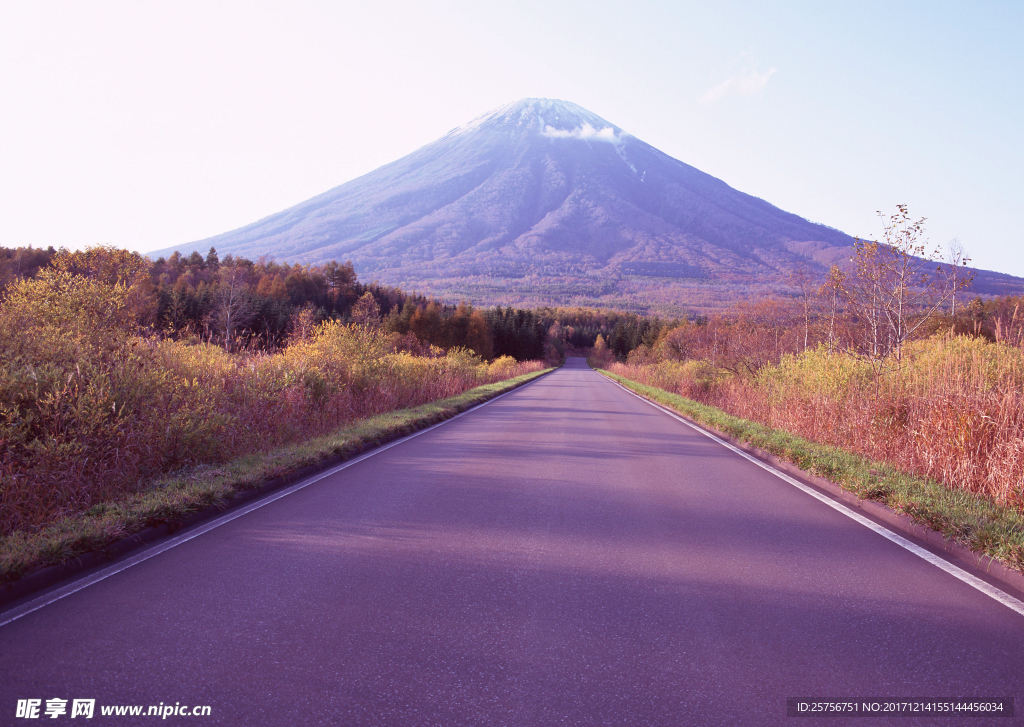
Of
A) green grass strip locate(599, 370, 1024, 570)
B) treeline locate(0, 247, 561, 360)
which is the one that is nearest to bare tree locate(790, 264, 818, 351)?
green grass strip locate(599, 370, 1024, 570)

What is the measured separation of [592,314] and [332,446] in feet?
554

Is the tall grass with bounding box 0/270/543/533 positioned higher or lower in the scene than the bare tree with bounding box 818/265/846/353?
lower

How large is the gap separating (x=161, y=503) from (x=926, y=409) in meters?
9.25

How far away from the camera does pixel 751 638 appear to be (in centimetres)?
340

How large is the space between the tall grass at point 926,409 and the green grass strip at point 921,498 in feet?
1.24

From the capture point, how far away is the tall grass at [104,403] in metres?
5.80

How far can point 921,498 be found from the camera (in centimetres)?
604

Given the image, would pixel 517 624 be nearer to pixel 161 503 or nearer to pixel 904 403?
pixel 161 503

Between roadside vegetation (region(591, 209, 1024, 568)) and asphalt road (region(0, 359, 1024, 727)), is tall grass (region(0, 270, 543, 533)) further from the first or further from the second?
roadside vegetation (region(591, 209, 1024, 568))

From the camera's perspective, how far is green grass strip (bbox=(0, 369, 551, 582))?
431cm

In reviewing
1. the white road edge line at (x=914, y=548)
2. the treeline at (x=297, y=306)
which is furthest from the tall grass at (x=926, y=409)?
the treeline at (x=297, y=306)

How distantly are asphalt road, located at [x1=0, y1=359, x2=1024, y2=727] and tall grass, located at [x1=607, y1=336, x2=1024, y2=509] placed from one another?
2.01 m

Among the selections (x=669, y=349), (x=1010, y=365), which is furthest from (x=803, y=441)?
(x=669, y=349)

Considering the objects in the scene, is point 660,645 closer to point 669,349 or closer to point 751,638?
point 751,638
